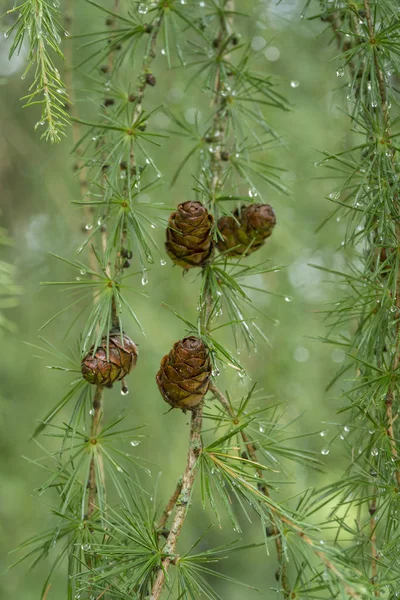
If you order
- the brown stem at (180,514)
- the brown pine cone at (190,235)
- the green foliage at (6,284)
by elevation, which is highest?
the green foliage at (6,284)

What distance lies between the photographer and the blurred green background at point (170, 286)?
1766 mm

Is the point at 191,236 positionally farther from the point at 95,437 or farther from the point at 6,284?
the point at 6,284

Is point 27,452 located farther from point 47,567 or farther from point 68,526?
point 68,526

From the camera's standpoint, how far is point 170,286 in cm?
185

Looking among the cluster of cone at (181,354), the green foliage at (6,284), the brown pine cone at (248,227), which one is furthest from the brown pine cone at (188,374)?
the green foliage at (6,284)

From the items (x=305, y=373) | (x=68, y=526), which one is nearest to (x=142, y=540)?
(x=68, y=526)

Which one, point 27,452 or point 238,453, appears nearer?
point 238,453

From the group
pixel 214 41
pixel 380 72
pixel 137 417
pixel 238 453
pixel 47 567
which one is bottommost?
pixel 47 567

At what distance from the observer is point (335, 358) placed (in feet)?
5.92

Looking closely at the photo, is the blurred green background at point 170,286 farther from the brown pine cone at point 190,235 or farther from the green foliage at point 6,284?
the brown pine cone at point 190,235

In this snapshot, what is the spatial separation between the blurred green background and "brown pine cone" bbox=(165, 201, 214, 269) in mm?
984

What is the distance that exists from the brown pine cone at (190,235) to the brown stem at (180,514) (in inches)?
7.5

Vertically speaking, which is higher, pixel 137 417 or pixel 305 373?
pixel 305 373

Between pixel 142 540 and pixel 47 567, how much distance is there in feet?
4.71
